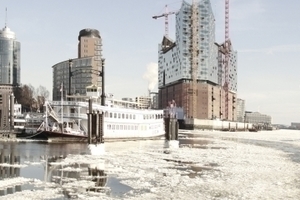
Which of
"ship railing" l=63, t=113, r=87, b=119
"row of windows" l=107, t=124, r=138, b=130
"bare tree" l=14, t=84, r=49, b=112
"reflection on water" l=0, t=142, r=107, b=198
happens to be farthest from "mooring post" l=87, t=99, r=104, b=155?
"bare tree" l=14, t=84, r=49, b=112

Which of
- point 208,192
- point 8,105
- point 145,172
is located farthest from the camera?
point 8,105

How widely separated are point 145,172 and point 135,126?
51113 millimetres

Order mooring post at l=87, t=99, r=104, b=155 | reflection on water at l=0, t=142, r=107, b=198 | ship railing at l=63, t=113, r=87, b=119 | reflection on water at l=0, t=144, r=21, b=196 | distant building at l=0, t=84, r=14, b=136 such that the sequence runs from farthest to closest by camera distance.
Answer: distant building at l=0, t=84, r=14, b=136 → ship railing at l=63, t=113, r=87, b=119 → mooring post at l=87, t=99, r=104, b=155 → reflection on water at l=0, t=142, r=107, b=198 → reflection on water at l=0, t=144, r=21, b=196

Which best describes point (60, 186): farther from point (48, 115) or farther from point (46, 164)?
point (48, 115)

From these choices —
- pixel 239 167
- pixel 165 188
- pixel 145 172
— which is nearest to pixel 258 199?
pixel 165 188

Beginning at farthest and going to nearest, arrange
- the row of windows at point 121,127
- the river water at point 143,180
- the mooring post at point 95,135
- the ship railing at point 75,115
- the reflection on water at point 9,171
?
the row of windows at point 121,127 → the ship railing at point 75,115 → the mooring post at point 95,135 → the reflection on water at point 9,171 → the river water at point 143,180

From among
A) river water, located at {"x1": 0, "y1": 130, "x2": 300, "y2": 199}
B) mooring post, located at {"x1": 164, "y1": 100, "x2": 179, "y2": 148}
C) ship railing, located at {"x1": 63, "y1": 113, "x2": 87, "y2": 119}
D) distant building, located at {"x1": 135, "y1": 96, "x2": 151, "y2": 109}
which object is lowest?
river water, located at {"x1": 0, "y1": 130, "x2": 300, "y2": 199}

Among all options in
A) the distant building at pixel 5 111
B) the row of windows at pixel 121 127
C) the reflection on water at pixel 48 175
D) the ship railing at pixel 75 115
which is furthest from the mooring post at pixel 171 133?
the distant building at pixel 5 111

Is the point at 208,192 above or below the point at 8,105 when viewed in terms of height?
below

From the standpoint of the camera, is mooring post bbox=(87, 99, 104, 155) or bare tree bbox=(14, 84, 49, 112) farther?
bare tree bbox=(14, 84, 49, 112)

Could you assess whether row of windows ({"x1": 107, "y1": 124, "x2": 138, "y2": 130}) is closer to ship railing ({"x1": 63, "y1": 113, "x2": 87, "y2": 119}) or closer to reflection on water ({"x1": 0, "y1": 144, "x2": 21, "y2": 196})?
ship railing ({"x1": 63, "y1": 113, "x2": 87, "y2": 119})

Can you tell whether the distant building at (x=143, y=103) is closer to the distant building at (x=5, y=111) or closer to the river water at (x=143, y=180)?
the distant building at (x=5, y=111)

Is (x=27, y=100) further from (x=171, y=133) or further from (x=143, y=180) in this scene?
(x=143, y=180)

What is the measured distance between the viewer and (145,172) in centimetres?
2839
